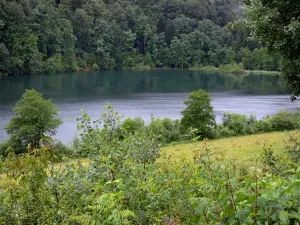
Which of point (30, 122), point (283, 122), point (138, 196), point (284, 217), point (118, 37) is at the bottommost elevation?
point (283, 122)

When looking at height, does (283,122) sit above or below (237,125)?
above

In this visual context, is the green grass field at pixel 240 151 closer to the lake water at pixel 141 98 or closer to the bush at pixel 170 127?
the bush at pixel 170 127

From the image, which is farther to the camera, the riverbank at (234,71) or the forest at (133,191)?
the riverbank at (234,71)

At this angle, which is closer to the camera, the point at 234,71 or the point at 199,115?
the point at 199,115

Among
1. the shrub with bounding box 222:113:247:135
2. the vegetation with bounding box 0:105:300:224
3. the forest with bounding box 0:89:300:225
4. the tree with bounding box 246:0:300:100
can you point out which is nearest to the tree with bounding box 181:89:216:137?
the shrub with bounding box 222:113:247:135

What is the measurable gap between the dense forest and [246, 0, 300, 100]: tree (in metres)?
60.6

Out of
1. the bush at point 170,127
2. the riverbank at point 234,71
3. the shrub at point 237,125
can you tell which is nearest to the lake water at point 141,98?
the shrub at point 237,125

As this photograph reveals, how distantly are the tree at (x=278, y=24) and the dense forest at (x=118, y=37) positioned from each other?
60626 millimetres

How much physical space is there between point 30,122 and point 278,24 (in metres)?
15.8

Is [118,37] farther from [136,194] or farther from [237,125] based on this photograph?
[136,194]

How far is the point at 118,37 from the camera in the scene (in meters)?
90.8

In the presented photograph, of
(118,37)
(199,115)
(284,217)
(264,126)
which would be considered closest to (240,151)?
(199,115)

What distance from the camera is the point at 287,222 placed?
2281mm

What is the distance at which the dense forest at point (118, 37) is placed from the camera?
68375 millimetres
